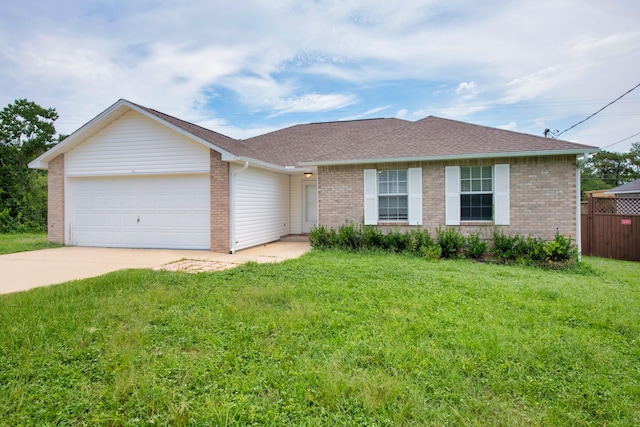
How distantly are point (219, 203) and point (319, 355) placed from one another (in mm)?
7442

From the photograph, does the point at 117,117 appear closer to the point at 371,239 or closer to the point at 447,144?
the point at 371,239

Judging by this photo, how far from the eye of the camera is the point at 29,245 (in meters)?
11.3

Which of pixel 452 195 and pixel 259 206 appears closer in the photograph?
pixel 452 195

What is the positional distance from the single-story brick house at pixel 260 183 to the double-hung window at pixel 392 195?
3 centimetres

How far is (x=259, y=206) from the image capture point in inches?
459

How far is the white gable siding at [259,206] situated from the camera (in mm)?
10328

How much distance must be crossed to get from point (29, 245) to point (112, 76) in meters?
7.16

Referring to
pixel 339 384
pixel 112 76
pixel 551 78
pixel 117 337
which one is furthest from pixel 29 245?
pixel 551 78

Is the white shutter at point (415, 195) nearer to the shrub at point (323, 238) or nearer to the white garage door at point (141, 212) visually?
the shrub at point (323, 238)

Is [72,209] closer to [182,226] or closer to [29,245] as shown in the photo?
[29,245]

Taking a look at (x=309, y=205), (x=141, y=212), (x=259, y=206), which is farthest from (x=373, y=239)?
(x=141, y=212)

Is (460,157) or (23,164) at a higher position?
(23,164)

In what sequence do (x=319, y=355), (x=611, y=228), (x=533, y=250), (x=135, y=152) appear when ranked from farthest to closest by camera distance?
(x=611, y=228) < (x=135, y=152) < (x=533, y=250) < (x=319, y=355)

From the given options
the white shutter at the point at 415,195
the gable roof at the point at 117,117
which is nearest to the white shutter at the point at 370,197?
the white shutter at the point at 415,195
